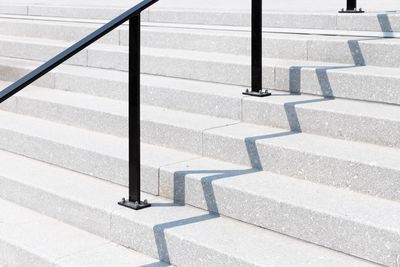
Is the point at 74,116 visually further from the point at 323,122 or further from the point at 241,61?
the point at 323,122

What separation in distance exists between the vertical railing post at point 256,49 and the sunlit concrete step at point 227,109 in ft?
0.25

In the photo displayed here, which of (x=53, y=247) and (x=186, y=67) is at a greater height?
(x=186, y=67)

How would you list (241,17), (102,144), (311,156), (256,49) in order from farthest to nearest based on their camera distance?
(241,17)
(102,144)
(256,49)
(311,156)

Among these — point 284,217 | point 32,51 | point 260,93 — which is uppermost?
point 32,51

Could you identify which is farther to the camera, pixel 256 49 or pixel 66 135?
pixel 66 135

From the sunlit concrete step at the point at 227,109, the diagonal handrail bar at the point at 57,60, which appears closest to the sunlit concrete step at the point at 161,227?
the sunlit concrete step at the point at 227,109

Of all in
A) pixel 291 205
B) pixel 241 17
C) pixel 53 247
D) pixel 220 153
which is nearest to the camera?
pixel 291 205

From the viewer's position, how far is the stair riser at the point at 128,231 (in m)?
3.21

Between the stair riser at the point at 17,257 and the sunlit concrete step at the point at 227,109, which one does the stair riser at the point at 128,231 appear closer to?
the stair riser at the point at 17,257

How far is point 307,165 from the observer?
348 centimetres

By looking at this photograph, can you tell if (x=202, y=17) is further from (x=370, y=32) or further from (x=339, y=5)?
(x=370, y=32)

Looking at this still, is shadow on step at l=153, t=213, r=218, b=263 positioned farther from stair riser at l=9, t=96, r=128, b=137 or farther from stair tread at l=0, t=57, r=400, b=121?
stair riser at l=9, t=96, r=128, b=137

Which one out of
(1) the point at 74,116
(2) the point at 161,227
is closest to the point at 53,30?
(1) the point at 74,116

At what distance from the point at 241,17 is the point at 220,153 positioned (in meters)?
1.65
